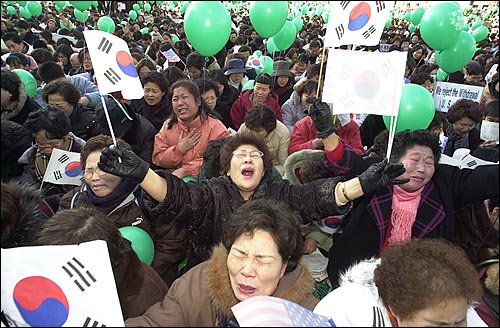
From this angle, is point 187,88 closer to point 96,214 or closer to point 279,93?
point 96,214

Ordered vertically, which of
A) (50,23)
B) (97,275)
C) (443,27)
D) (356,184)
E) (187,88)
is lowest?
(97,275)

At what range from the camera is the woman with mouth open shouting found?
2.03 meters

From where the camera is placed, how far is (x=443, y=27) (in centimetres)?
405

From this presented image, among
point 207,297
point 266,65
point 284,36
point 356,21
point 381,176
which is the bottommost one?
point 207,297

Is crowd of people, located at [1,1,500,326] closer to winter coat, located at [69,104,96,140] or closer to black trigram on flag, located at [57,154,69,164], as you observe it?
winter coat, located at [69,104,96,140]

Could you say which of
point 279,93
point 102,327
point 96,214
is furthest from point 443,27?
point 102,327

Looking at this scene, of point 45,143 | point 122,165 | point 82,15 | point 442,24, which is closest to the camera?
point 122,165

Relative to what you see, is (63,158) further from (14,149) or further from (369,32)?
(369,32)

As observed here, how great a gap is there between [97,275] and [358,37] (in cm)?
191

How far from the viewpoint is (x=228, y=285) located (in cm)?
162

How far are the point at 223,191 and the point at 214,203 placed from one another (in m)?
0.08

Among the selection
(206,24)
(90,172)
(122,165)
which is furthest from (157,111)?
(122,165)

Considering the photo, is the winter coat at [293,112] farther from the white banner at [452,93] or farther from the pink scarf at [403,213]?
the pink scarf at [403,213]

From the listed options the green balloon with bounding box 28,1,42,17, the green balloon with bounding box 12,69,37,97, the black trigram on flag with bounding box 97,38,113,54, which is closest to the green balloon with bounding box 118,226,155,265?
the black trigram on flag with bounding box 97,38,113,54
